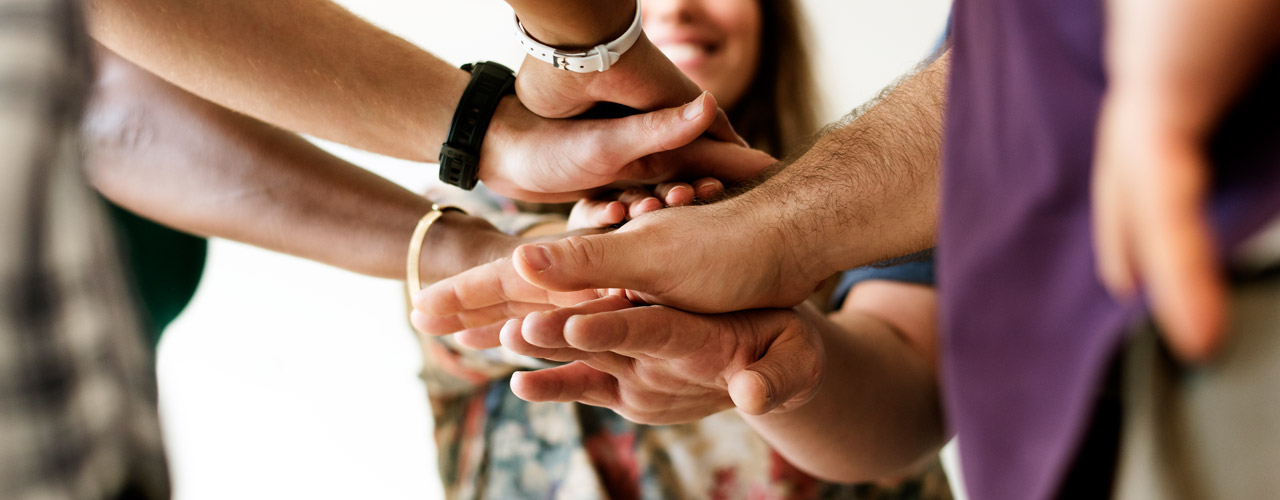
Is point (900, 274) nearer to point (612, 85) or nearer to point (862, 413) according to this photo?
point (862, 413)

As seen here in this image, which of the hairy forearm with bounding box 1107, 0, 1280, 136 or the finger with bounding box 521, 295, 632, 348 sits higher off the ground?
the hairy forearm with bounding box 1107, 0, 1280, 136

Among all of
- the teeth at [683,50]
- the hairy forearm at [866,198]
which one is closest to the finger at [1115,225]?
the hairy forearm at [866,198]

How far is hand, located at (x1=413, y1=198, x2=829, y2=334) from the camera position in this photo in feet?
2.07

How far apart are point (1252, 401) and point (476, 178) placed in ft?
2.44

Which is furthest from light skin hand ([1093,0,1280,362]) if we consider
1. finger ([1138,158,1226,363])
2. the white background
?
the white background

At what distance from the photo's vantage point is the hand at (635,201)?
2.78 feet

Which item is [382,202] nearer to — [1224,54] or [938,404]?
[938,404]

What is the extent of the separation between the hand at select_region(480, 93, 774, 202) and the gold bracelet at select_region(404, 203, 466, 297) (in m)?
0.11

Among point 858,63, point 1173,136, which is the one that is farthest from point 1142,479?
point 858,63

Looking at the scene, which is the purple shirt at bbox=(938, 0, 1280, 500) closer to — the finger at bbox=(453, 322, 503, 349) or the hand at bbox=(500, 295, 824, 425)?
the hand at bbox=(500, 295, 824, 425)

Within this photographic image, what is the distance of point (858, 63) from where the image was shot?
177 centimetres

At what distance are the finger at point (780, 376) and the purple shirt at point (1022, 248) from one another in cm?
21

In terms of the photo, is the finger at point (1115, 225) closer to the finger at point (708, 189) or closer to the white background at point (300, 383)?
the finger at point (708, 189)

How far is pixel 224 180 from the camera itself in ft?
3.40
